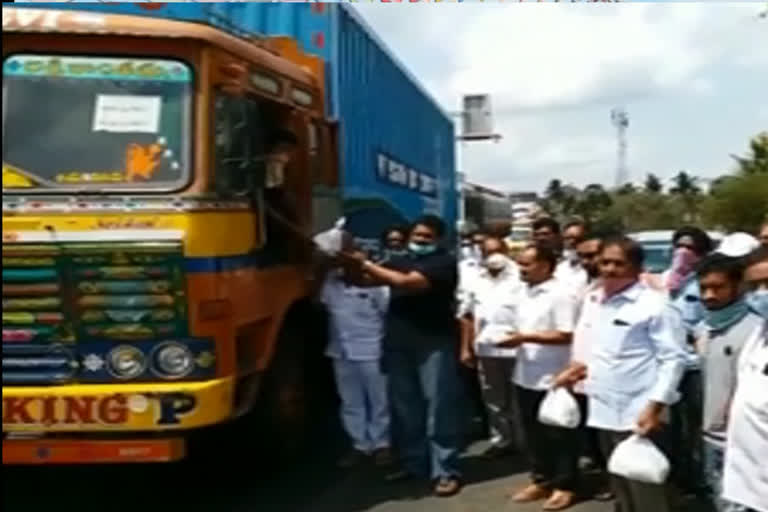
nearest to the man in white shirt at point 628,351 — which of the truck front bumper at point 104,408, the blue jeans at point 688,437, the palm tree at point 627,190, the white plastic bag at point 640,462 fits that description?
the white plastic bag at point 640,462

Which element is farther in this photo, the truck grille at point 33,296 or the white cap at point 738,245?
the truck grille at point 33,296

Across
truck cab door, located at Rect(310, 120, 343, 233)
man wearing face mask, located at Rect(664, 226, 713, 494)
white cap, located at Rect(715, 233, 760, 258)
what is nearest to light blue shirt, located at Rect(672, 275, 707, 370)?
man wearing face mask, located at Rect(664, 226, 713, 494)

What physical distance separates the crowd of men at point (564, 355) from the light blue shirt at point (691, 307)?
1 cm

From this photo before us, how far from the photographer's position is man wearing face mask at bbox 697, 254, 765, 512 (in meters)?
4.16

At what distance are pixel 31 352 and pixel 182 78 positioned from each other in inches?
58.2

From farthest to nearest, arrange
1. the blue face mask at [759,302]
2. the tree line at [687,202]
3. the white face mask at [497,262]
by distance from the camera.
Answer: the tree line at [687,202]
the white face mask at [497,262]
the blue face mask at [759,302]

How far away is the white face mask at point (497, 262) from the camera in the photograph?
24.2 ft

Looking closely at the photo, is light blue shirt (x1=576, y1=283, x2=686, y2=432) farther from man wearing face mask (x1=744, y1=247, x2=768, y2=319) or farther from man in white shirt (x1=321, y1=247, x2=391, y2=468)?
man in white shirt (x1=321, y1=247, x2=391, y2=468)

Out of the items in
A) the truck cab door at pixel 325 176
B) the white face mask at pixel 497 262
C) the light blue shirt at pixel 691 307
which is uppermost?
the truck cab door at pixel 325 176

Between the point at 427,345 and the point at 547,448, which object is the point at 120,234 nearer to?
the point at 427,345

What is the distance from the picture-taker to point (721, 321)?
4.27 m

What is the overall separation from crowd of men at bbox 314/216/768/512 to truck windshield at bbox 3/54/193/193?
148 centimetres

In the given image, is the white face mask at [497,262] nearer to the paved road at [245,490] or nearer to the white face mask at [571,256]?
the white face mask at [571,256]

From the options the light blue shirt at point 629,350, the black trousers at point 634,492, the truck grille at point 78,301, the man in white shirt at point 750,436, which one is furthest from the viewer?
the truck grille at point 78,301
